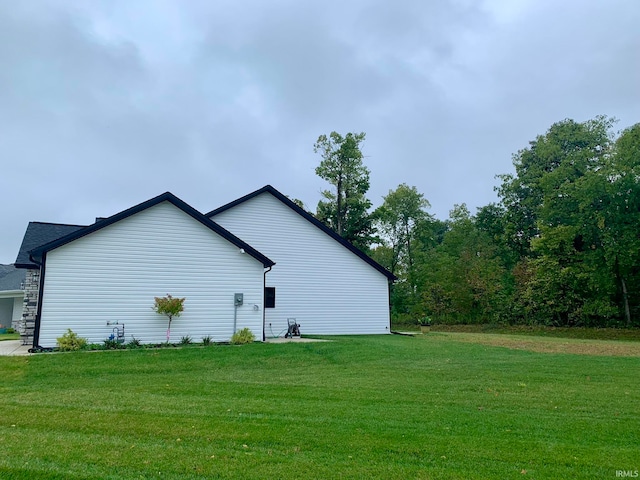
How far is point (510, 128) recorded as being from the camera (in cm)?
2683

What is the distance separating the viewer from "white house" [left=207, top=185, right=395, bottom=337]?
19.3 meters

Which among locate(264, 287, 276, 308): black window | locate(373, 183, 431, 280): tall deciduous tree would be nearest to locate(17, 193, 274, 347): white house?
locate(264, 287, 276, 308): black window

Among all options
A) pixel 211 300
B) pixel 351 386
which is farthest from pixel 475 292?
pixel 351 386

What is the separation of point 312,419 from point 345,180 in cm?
2997

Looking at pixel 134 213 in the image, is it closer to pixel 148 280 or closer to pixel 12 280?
pixel 148 280

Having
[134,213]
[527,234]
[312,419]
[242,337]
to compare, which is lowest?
[312,419]

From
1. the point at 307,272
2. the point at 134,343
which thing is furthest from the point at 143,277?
the point at 307,272

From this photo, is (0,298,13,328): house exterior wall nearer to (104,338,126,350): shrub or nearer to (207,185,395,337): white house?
(207,185,395,337): white house

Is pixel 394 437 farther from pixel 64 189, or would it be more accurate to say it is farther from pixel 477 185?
pixel 477 185

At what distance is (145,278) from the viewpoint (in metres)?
13.5

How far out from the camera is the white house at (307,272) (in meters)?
19.3

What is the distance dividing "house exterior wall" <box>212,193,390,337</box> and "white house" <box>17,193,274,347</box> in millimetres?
4270

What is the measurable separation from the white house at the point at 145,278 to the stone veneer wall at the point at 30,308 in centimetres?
6

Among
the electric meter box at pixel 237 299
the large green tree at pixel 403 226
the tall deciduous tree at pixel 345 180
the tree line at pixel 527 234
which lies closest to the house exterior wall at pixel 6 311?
the electric meter box at pixel 237 299
